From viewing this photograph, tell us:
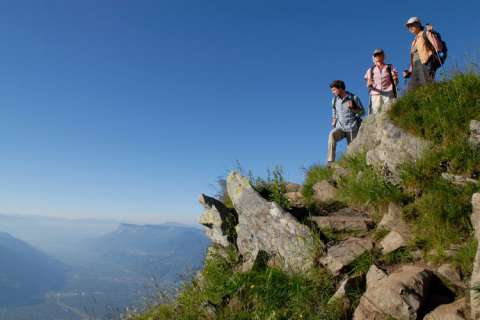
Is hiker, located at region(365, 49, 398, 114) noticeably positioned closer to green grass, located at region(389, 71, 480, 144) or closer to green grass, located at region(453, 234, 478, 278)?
green grass, located at region(389, 71, 480, 144)

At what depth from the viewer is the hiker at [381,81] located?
36.2ft

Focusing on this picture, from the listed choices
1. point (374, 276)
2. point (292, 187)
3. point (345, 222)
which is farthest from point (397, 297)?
point (292, 187)

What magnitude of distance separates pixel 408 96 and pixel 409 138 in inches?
56.5

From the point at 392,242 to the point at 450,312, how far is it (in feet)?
6.04

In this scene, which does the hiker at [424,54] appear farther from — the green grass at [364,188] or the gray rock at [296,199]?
the gray rock at [296,199]

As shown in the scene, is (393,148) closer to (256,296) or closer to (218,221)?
(256,296)

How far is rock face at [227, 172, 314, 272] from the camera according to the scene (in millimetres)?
6641

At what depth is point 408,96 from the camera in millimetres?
8297

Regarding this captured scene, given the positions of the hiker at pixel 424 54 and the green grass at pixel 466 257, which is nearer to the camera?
the green grass at pixel 466 257

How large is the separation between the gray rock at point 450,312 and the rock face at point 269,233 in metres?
2.26

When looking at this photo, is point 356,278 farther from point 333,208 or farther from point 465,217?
point 333,208

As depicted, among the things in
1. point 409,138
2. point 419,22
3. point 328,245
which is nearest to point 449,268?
point 328,245

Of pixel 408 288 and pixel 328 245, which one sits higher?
pixel 328 245

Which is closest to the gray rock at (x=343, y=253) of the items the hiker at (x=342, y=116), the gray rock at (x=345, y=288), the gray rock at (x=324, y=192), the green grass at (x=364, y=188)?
the gray rock at (x=345, y=288)
